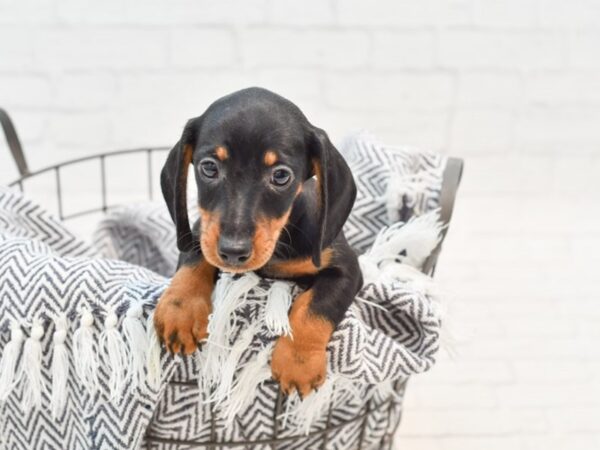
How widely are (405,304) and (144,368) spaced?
0.30m

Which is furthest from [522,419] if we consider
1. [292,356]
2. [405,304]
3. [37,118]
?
[37,118]

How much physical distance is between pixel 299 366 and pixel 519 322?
1.03m

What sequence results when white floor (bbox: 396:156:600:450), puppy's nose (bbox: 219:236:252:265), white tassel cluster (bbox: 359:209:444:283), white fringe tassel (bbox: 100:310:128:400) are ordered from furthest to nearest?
1. white floor (bbox: 396:156:600:450)
2. white tassel cluster (bbox: 359:209:444:283)
3. white fringe tassel (bbox: 100:310:128:400)
4. puppy's nose (bbox: 219:236:252:265)

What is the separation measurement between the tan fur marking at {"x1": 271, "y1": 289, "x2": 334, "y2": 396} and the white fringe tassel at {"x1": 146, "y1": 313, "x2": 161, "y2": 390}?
125mm

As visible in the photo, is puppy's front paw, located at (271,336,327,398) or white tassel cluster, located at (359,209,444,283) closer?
puppy's front paw, located at (271,336,327,398)

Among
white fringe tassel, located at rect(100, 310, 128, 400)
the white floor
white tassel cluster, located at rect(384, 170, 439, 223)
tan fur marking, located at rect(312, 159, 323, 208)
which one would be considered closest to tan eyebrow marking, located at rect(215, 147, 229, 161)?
tan fur marking, located at rect(312, 159, 323, 208)

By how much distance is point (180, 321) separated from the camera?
2.93 feet

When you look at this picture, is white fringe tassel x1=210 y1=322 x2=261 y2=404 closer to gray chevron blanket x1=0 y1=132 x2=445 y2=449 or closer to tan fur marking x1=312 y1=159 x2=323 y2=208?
gray chevron blanket x1=0 y1=132 x2=445 y2=449

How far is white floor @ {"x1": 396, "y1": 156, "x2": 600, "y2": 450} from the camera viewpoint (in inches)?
62.9

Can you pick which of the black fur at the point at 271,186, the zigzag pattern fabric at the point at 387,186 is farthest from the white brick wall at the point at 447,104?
the black fur at the point at 271,186

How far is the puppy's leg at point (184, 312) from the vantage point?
89cm

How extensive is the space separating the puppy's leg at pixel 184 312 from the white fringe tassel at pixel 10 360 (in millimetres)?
158

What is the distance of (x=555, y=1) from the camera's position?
5.68 feet

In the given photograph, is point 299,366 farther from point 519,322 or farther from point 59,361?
point 519,322
